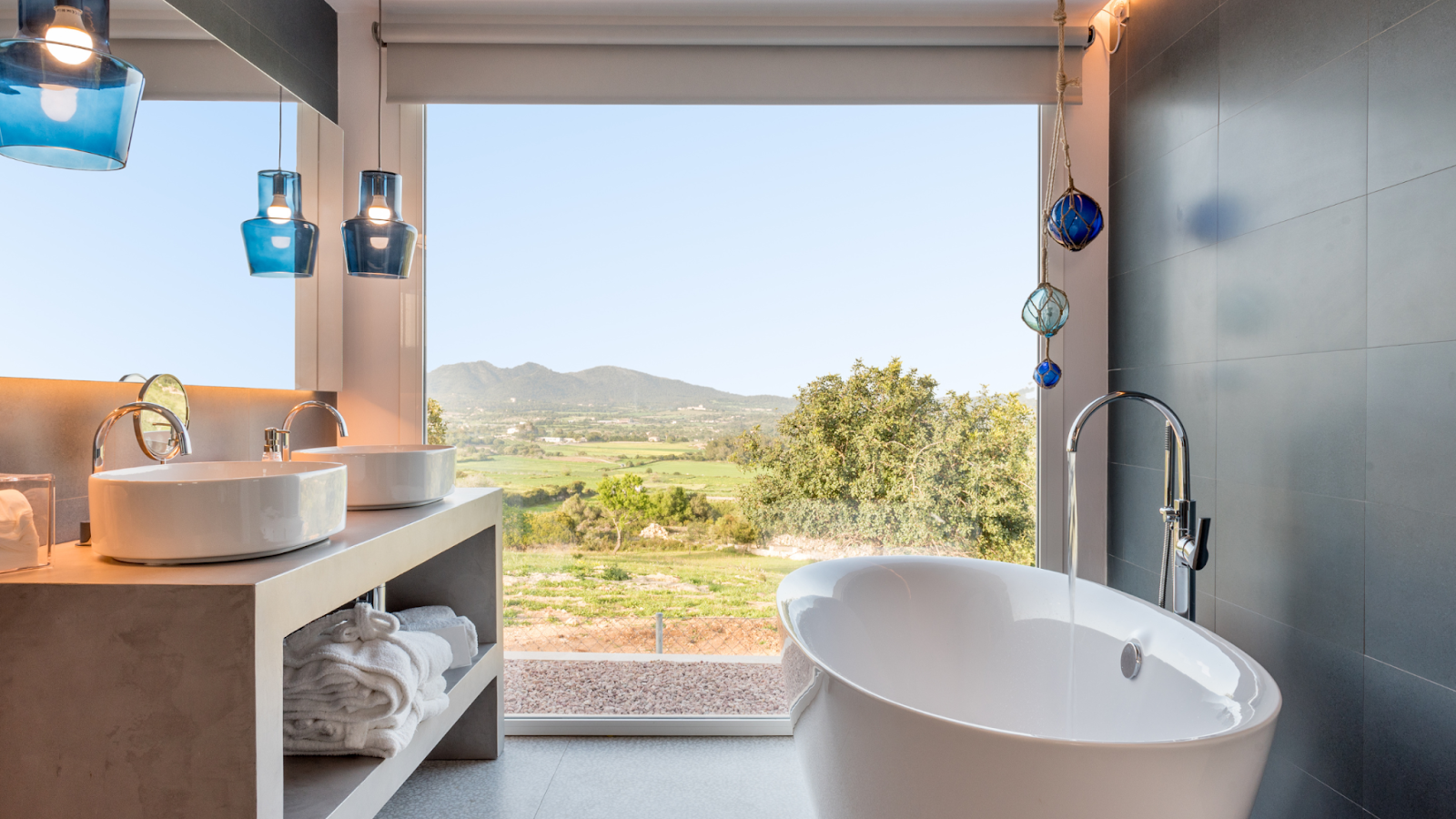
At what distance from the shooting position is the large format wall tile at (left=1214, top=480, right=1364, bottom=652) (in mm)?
1520

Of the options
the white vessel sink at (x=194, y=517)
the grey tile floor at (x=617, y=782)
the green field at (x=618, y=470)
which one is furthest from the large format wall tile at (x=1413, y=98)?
the white vessel sink at (x=194, y=517)

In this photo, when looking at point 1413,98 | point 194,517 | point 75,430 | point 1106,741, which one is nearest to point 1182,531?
point 1106,741

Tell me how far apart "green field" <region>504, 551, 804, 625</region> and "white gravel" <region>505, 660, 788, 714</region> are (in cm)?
17

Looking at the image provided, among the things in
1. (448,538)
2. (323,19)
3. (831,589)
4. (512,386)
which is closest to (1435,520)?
(831,589)

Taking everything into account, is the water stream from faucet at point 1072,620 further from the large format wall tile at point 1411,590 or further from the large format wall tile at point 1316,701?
the large format wall tile at point 1411,590

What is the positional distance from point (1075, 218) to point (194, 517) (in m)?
2.08

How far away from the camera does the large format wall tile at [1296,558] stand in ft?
4.99

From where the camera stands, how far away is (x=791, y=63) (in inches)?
96.3

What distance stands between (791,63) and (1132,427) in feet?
5.35

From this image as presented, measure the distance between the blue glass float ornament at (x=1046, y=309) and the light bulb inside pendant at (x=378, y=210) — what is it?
188cm

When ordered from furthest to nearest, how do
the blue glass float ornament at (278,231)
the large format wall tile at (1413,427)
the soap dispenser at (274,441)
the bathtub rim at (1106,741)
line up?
the blue glass float ornament at (278,231) < the soap dispenser at (274,441) < the large format wall tile at (1413,427) < the bathtub rim at (1106,741)

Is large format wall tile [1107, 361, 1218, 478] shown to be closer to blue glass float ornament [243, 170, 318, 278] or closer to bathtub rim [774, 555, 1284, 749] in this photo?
bathtub rim [774, 555, 1284, 749]

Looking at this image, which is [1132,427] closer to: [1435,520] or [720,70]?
[1435,520]

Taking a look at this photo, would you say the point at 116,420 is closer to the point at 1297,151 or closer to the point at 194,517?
the point at 194,517
